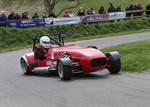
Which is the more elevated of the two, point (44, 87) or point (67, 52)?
point (67, 52)

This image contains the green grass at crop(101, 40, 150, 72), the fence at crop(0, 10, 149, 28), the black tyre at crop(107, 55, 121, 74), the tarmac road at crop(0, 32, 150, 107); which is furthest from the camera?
the fence at crop(0, 10, 149, 28)

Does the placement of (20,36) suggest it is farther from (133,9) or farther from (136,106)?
(136,106)

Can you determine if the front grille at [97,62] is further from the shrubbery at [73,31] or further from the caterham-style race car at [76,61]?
the shrubbery at [73,31]

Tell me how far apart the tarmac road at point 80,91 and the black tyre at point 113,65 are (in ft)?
0.60

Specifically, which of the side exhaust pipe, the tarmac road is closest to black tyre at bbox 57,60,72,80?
the tarmac road

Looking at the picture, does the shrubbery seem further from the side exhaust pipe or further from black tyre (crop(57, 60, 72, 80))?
black tyre (crop(57, 60, 72, 80))

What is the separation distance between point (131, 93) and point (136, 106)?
1.35 m

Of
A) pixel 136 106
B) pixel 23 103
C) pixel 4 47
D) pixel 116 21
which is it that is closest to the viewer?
pixel 136 106

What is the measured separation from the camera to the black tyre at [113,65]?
12.4 metres

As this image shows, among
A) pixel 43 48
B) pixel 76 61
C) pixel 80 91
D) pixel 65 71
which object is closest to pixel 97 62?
pixel 76 61

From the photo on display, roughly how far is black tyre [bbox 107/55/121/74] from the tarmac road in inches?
7.3

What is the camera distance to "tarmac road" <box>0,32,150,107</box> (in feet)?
27.6

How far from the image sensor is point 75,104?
8.30 m

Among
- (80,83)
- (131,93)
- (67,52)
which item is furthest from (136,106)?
(67,52)
